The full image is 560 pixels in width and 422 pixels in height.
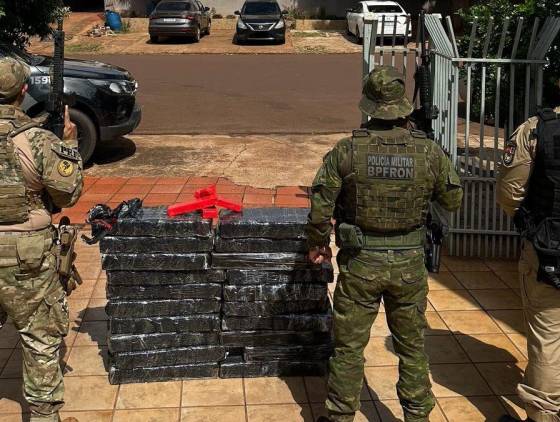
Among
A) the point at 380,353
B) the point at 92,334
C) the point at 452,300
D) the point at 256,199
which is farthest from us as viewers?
the point at 256,199

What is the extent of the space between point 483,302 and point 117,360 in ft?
8.74

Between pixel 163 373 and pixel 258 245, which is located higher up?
pixel 258 245

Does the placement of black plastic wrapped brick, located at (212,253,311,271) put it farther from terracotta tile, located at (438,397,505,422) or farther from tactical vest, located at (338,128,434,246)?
terracotta tile, located at (438,397,505,422)

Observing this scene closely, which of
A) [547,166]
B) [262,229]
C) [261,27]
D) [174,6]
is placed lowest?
[262,229]

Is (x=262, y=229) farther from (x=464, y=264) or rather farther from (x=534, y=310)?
(x=464, y=264)

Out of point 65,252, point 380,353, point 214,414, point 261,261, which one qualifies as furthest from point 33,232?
point 380,353

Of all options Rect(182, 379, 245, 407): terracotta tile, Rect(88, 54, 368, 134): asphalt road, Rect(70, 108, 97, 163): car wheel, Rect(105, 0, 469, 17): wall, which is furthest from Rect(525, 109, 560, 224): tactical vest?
Rect(105, 0, 469, 17): wall

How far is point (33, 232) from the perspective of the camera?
330cm

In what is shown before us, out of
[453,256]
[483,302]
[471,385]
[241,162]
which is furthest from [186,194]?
[471,385]

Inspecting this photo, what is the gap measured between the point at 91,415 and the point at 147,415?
30cm

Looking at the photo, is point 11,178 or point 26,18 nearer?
point 11,178

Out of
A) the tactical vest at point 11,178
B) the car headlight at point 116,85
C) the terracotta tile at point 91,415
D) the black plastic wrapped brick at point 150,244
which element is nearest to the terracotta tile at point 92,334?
the terracotta tile at point 91,415

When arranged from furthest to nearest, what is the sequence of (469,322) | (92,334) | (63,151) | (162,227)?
1. (469,322)
2. (92,334)
3. (162,227)
4. (63,151)

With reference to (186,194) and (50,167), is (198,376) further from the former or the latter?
(186,194)
